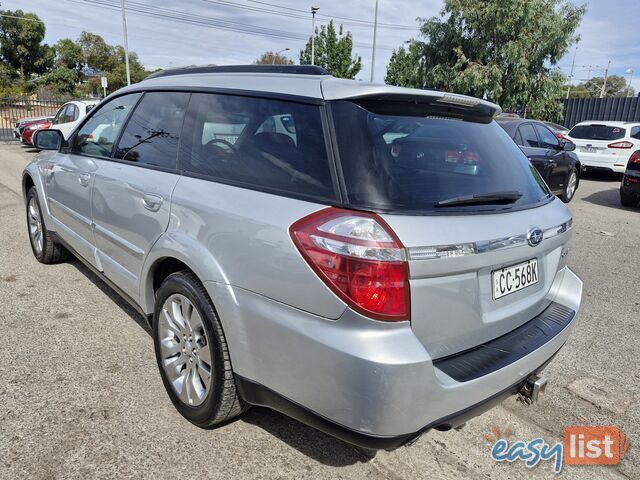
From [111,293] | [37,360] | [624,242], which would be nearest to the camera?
[37,360]

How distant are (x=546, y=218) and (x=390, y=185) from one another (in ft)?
3.23

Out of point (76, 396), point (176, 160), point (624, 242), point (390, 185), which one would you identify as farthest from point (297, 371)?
point (624, 242)

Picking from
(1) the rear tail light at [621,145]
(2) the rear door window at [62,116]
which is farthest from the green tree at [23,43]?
(1) the rear tail light at [621,145]

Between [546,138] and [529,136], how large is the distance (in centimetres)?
72

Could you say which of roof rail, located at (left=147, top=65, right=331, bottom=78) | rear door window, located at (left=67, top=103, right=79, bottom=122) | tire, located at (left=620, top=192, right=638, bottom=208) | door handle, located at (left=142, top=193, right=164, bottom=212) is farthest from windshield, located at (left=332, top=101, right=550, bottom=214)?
rear door window, located at (left=67, top=103, right=79, bottom=122)

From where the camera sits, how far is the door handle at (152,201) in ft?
8.58

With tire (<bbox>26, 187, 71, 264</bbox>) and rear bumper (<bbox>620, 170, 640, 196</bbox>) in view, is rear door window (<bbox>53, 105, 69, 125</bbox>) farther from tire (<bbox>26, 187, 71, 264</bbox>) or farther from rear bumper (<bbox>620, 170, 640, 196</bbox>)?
rear bumper (<bbox>620, 170, 640, 196</bbox>)

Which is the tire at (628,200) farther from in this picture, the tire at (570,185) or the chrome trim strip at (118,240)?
the chrome trim strip at (118,240)

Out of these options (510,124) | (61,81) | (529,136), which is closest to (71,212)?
(510,124)

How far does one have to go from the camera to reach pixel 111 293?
165 inches

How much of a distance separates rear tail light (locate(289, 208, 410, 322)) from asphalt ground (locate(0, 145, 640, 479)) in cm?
99

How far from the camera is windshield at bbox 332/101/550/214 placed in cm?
187

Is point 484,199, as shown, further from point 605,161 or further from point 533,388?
point 605,161

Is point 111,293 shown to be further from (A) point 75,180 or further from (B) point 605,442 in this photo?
(B) point 605,442
